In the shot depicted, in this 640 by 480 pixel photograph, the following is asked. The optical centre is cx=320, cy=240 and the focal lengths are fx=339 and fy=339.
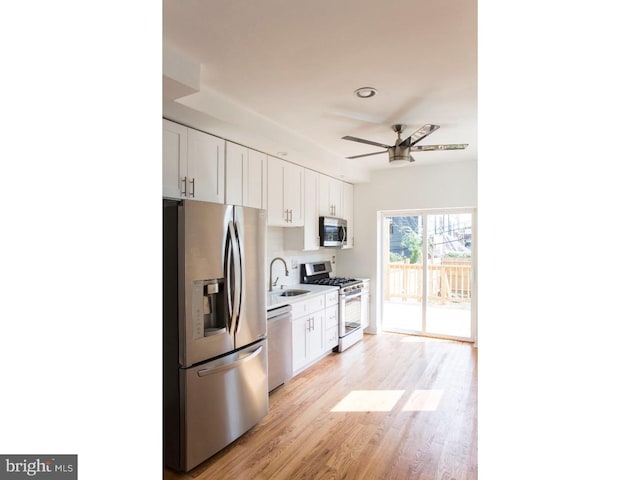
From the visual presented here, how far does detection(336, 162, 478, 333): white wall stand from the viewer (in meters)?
4.54

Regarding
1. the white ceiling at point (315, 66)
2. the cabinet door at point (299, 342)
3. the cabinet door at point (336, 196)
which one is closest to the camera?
the white ceiling at point (315, 66)

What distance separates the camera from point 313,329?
371cm

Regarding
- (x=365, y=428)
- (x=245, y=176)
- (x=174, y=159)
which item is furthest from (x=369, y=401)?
(x=174, y=159)

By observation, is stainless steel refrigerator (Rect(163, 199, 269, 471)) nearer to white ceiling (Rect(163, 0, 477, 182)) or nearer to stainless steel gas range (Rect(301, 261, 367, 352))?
white ceiling (Rect(163, 0, 477, 182))

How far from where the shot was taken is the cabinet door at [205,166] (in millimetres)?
2520

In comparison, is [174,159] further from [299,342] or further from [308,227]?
[299,342]

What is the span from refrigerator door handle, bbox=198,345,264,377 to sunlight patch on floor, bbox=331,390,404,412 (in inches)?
33.7

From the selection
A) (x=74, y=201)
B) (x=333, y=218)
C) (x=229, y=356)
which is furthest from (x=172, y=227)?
(x=333, y=218)

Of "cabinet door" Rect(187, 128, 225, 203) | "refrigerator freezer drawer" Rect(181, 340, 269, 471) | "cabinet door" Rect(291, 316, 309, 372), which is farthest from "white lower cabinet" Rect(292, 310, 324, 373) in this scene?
"cabinet door" Rect(187, 128, 225, 203)

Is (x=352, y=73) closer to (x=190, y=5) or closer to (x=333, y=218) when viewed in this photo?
(x=190, y=5)

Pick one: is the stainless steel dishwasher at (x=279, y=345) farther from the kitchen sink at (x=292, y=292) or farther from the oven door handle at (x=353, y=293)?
the oven door handle at (x=353, y=293)

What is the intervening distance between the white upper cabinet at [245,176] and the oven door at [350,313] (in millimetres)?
1748

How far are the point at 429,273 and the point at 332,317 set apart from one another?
5.66 ft

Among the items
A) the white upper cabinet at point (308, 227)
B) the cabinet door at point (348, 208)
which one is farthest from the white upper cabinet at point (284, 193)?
the cabinet door at point (348, 208)
